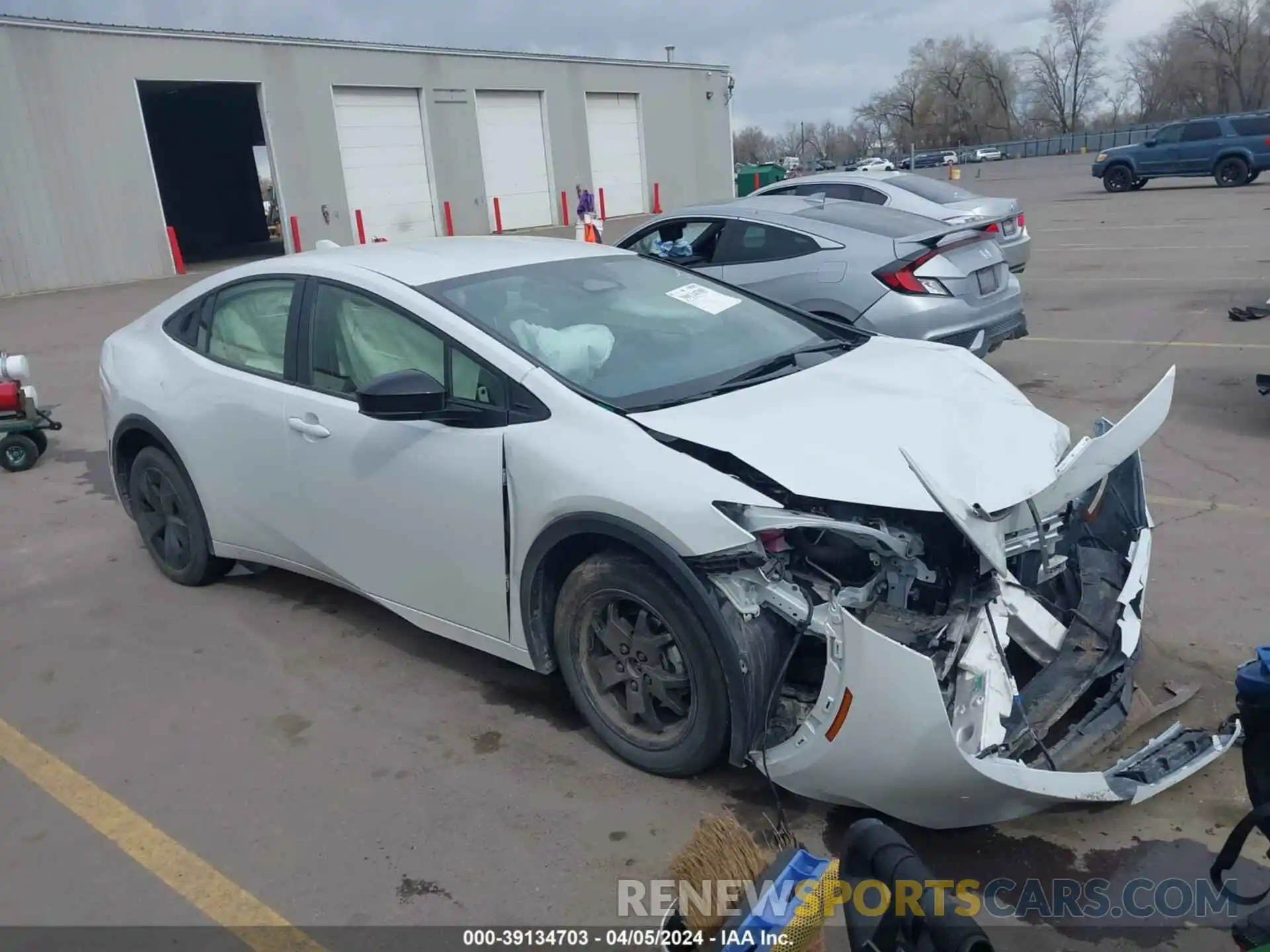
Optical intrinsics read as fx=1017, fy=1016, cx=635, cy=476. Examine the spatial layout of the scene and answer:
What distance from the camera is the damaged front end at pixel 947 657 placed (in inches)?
100

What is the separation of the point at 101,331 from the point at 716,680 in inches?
560

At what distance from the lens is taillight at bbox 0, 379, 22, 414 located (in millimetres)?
7449

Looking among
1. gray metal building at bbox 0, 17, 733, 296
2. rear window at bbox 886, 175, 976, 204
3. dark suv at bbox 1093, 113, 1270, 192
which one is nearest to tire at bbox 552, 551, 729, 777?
rear window at bbox 886, 175, 976, 204

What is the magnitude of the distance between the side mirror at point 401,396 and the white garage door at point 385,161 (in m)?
22.2

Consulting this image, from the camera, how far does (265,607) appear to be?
4.82 m

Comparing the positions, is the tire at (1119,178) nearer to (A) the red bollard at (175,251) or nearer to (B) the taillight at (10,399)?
(A) the red bollard at (175,251)

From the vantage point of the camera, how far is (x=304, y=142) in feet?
77.7

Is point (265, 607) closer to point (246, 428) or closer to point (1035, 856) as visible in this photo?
point (246, 428)

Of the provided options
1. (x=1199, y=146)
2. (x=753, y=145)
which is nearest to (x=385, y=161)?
(x=1199, y=146)

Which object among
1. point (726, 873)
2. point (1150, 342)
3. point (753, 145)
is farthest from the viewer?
point (753, 145)

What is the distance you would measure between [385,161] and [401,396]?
24.2m

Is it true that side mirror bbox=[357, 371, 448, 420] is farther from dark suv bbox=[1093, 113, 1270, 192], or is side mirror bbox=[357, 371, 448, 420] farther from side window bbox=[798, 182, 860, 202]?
dark suv bbox=[1093, 113, 1270, 192]

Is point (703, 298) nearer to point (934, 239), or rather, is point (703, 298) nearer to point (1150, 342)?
point (934, 239)

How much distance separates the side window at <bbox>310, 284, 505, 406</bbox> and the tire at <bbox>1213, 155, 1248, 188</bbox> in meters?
28.3
